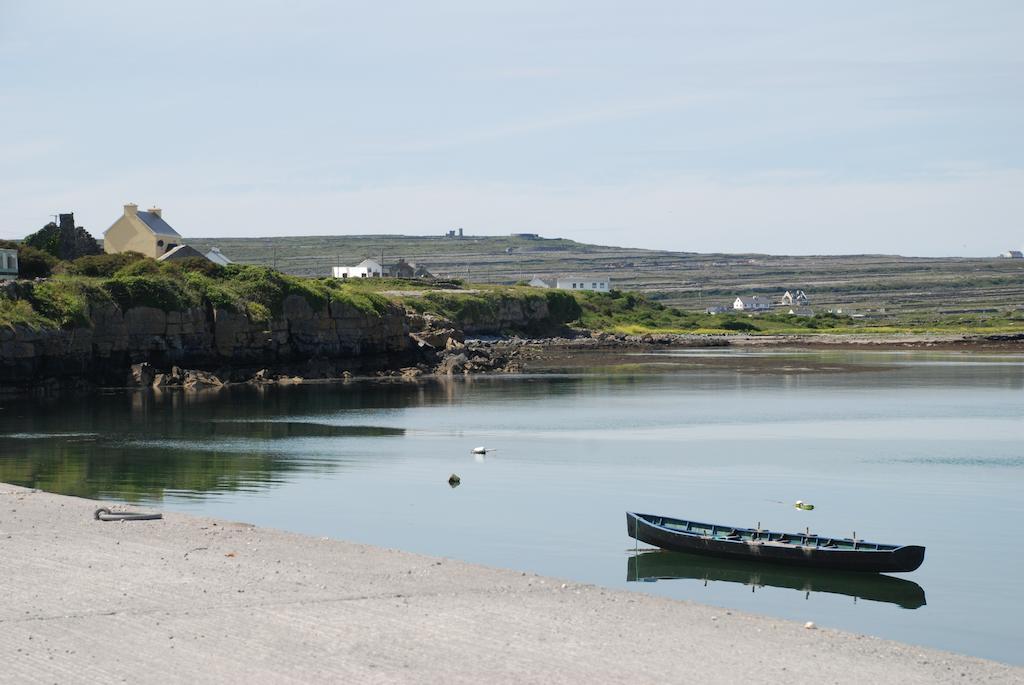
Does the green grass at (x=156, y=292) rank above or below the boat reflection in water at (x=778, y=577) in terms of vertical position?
above

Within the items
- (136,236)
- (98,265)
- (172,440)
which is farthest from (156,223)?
(172,440)

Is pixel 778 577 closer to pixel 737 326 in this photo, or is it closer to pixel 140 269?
pixel 140 269

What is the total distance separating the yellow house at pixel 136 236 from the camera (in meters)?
110

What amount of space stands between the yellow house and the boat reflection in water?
9110cm

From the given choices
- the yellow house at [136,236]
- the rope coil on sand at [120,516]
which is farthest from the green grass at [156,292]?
the rope coil on sand at [120,516]

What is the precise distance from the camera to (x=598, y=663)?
54.3ft

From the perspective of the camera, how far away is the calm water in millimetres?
24266

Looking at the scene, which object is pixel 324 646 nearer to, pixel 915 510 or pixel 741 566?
pixel 741 566

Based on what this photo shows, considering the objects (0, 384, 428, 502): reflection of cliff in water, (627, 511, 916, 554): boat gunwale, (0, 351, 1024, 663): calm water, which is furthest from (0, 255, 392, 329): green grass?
(627, 511, 916, 554): boat gunwale

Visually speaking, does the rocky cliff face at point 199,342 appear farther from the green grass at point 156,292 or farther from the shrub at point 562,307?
the shrub at point 562,307

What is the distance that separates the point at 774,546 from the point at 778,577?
59 centimetres

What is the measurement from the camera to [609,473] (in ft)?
129

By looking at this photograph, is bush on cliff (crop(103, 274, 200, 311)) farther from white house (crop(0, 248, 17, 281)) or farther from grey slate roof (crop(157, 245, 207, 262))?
grey slate roof (crop(157, 245, 207, 262))

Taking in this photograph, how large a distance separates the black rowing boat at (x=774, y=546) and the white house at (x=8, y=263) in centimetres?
6029
